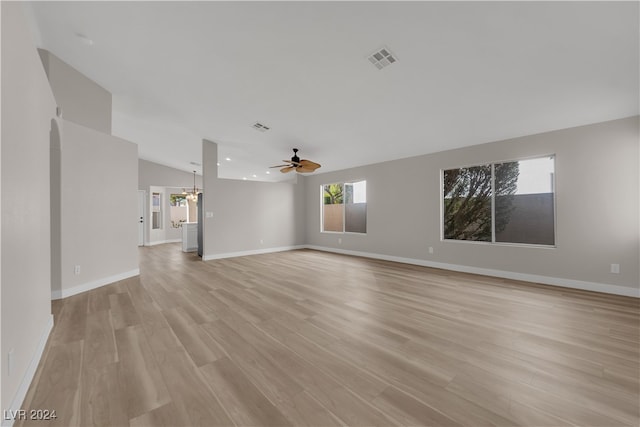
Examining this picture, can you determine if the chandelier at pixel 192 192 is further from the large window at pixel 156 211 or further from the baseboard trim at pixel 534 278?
the baseboard trim at pixel 534 278

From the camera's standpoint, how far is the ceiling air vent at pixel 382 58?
2.85 meters

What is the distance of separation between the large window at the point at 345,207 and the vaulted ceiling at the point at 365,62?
252 centimetres

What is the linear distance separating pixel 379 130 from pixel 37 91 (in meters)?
4.56

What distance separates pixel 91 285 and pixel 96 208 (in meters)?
1.21

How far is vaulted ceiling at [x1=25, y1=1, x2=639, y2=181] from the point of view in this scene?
2.37m

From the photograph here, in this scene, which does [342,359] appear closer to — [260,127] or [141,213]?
[260,127]

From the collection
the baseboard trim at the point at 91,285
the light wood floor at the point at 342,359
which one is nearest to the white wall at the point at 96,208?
the baseboard trim at the point at 91,285

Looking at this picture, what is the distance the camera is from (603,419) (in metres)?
1.36

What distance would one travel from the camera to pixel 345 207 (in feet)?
25.2

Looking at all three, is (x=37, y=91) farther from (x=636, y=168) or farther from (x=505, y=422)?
(x=636, y=168)

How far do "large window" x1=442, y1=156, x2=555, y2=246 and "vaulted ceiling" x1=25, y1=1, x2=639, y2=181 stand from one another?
2.16ft

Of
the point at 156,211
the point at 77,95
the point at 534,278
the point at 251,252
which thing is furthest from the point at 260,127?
the point at 156,211

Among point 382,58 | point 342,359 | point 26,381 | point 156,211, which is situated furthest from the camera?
point 156,211

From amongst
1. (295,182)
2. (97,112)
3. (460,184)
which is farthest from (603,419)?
(295,182)
